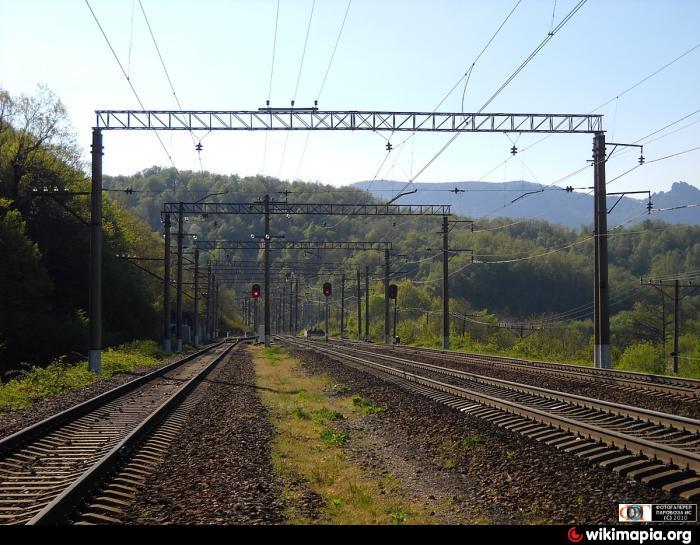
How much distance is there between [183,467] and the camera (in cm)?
1059

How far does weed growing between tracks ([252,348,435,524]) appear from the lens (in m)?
8.38

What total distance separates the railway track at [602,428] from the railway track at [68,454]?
6173 mm

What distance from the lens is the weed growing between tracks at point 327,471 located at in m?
8.38

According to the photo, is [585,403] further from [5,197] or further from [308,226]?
[308,226]

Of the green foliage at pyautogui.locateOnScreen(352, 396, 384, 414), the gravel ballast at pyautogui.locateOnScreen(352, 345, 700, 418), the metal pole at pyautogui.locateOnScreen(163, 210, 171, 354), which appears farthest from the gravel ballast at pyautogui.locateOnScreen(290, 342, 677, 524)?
the metal pole at pyautogui.locateOnScreen(163, 210, 171, 354)

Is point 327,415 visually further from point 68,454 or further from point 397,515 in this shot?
point 397,515

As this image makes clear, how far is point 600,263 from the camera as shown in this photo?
3206cm

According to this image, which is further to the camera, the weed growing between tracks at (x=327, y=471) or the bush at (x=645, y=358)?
the bush at (x=645, y=358)

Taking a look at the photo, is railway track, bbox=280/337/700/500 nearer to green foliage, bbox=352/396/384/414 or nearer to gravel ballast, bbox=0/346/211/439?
green foliage, bbox=352/396/384/414

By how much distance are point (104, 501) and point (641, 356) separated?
46.6 meters
